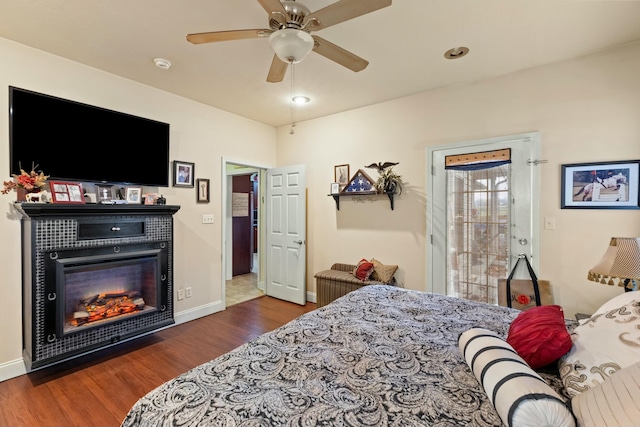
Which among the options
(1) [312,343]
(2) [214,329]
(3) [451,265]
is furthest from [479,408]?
(2) [214,329]

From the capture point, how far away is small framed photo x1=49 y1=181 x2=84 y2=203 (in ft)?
7.86

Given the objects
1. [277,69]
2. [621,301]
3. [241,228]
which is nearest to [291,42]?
[277,69]

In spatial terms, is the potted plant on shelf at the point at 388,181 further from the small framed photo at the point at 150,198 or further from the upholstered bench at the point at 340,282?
the small framed photo at the point at 150,198

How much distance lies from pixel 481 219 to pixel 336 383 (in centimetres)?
262

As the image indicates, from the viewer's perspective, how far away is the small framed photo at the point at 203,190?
11.9ft

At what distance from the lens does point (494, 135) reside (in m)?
2.92

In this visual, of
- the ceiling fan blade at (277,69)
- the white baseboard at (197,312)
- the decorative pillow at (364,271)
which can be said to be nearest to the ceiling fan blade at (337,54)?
the ceiling fan blade at (277,69)

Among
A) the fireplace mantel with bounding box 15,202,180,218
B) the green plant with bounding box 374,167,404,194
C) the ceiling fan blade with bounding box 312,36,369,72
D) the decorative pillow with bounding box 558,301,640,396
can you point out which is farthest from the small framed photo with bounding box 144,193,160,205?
the decorative pillow with bounding box 558,301,640,396

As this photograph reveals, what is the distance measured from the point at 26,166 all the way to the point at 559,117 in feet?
15.2

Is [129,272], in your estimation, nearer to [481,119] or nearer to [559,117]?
[481,119]

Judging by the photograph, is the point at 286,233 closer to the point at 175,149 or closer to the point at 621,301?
the point at 175,149

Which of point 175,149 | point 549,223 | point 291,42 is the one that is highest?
point 291,42

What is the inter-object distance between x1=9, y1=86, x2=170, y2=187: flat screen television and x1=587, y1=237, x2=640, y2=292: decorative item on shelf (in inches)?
152

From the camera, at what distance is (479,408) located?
0.94 metres
